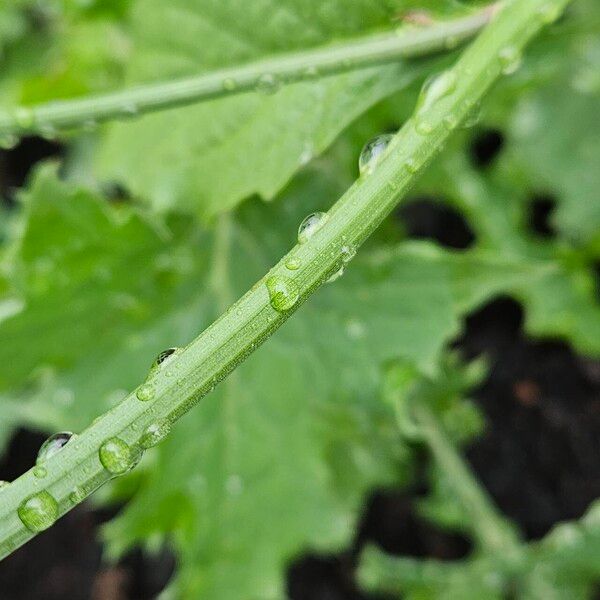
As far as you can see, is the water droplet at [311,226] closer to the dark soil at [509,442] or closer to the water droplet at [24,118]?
the water droplet at [24,118]

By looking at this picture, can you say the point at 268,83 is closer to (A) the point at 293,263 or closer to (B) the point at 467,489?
(A) the point at 293,263

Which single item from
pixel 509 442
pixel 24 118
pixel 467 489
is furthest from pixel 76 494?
pixel 509 442

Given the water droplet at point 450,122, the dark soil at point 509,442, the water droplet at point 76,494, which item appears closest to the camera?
the water droplet at point 76,494

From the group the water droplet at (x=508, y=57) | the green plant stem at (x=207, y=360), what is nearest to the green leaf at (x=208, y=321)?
the water droplet at (x=508, y=57)

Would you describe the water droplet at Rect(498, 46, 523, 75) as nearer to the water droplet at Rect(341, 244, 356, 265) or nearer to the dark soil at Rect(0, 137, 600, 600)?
the water droplet at Rect(341, 244, 356, 265)

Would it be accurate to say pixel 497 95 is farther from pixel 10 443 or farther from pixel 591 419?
pixel 10 443

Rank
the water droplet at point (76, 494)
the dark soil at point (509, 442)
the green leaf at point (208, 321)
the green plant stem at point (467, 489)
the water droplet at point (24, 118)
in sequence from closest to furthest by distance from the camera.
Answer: the water droplet at point (76, 494) < the water droplet at point (24, 118) < the green leaf at point (208, 321) < the green plant stem at point (467, 489) < the dark soil at point (509, 442)

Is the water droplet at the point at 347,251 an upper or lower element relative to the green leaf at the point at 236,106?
lower

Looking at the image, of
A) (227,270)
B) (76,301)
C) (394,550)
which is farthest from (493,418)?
(76,301)
